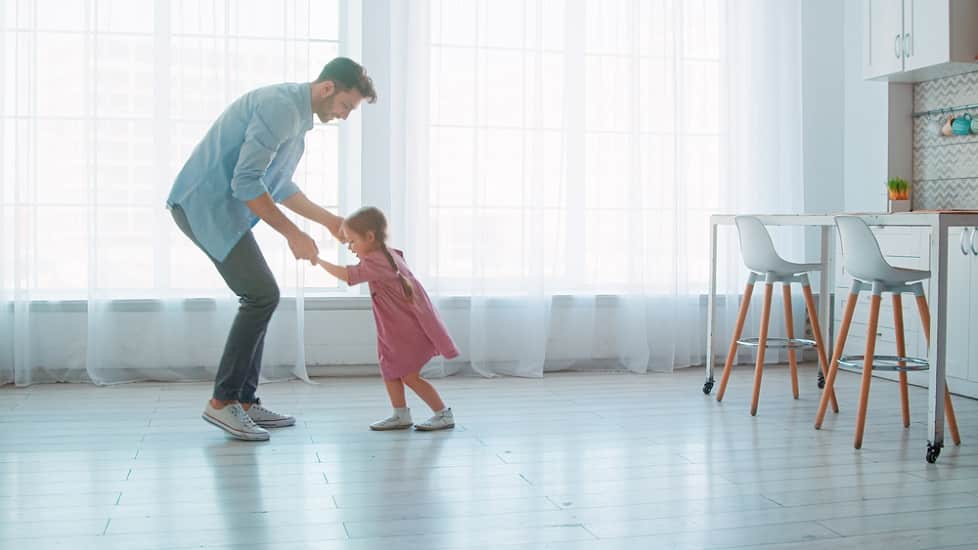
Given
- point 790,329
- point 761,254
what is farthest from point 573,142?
point 790,329

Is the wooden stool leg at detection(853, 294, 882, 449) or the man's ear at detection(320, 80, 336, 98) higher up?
the man's ear at detection(320, 80, 336, 98)

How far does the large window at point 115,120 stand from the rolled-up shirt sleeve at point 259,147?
5.06 feet

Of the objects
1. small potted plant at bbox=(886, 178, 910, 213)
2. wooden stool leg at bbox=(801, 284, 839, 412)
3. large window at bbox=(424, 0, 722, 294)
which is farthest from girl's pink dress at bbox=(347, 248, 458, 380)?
small potted plant at bbox=(886, 178, 910, 213)

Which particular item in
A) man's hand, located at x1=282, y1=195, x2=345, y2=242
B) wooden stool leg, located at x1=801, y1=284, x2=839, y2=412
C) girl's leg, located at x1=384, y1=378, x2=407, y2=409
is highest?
man's hand, located at x1=282, y1=195, x2=345, y2=242

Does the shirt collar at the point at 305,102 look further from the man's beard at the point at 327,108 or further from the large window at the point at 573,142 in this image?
the large window at the point at 573,142

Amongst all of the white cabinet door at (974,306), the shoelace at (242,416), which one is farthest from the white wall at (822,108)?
the shoelace at (242,416)

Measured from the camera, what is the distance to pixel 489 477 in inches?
125

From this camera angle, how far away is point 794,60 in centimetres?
561

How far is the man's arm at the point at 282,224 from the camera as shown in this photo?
3.46m

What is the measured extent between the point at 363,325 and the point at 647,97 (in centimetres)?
188

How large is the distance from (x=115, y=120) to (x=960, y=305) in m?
3.88

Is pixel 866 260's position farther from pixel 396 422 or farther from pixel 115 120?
pixel 115 120

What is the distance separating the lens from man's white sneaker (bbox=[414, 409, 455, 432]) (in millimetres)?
3814

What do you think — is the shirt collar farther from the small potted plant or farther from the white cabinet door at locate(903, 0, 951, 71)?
the small potted plant
